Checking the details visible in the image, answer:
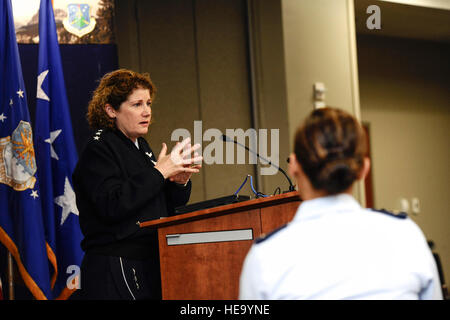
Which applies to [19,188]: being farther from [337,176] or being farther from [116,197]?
[337,176]

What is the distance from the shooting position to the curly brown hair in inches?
95.1

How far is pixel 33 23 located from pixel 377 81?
17.6ft

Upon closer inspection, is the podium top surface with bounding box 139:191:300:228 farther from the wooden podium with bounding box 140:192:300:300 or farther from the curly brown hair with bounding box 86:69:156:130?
the curly brown hair with bounding box 86:69:156:130

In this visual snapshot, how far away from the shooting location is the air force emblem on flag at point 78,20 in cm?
401

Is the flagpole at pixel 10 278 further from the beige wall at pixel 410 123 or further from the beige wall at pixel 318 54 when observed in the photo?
the beige wall at pixel 410 123

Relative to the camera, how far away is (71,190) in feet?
11.7

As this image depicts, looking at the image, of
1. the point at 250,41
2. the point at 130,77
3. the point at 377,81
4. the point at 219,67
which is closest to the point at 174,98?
the point at 219,67

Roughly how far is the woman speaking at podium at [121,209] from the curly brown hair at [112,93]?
0.08 meters

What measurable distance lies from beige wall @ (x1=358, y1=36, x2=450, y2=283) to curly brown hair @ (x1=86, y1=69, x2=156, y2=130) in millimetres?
5822

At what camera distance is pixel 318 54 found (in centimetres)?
521

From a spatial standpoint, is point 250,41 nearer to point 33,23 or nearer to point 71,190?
point 33,23

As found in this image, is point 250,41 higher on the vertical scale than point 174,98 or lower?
higher

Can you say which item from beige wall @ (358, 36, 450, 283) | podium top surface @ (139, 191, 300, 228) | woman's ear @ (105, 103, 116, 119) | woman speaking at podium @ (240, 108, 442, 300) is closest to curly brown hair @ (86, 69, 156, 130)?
woman's ear @ (105, 103, 116, 119)

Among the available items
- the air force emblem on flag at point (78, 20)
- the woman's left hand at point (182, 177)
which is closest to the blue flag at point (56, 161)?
the air force emblem on flag at point (78, 20)
